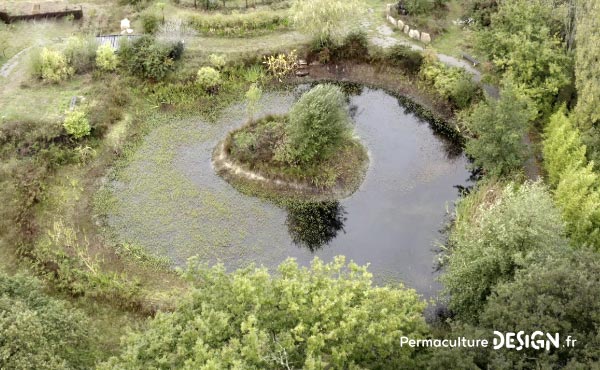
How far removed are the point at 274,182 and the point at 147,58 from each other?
15.7 meters

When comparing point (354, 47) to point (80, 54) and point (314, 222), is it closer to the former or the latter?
point (314, 222)

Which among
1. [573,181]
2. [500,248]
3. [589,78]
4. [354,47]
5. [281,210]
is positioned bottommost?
[281,210]

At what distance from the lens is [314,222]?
105 feet

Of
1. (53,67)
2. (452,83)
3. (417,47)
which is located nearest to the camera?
(452,83)

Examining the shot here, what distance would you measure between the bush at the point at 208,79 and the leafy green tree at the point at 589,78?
24802 millimetres

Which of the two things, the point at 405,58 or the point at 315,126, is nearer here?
the point at 315,126

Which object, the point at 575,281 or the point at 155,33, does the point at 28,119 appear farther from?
the point at 575,281

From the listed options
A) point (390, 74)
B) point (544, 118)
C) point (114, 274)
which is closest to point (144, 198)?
point (114, 274)

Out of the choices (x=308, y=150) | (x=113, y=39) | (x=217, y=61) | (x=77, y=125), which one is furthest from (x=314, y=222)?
(x=113, y=39)

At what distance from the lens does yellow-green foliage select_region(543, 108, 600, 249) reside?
25375 mm

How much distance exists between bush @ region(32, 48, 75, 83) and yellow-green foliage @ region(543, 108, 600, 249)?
34195mm

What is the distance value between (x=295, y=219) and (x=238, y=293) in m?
13.2

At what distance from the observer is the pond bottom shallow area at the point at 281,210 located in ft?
98.5

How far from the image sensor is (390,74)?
43.2 m
